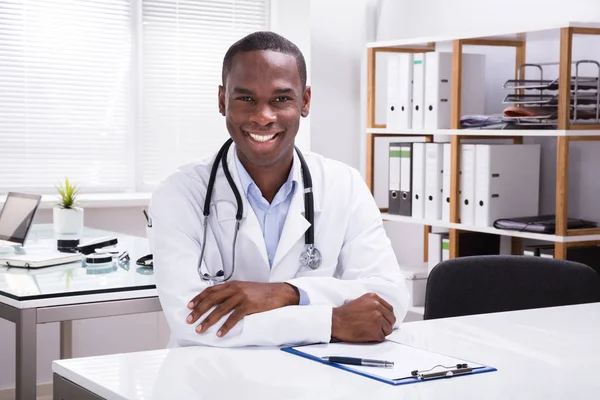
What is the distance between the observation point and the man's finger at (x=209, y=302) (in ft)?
5.64

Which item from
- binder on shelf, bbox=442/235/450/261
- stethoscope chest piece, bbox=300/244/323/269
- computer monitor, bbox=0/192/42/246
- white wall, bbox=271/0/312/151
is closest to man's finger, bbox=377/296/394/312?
stethoscope chest piece, bbox=300/244/323/269

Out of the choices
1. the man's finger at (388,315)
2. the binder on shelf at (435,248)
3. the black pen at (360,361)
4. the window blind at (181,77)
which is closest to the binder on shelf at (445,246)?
the binder on shelf at (435,248)

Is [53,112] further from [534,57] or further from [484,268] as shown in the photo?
[484,268]

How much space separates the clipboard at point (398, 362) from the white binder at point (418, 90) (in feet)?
6.89

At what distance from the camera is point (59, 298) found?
2271mm

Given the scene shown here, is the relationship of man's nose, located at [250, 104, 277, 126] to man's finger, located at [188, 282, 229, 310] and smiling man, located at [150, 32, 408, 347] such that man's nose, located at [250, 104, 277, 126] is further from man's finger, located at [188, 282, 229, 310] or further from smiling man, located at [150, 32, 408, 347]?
man's finger, located at [188, 282, 229, 310]

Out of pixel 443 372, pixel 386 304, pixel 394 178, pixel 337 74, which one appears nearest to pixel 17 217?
pixel 394 178

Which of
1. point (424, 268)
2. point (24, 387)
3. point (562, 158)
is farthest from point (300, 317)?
point (424, 268)

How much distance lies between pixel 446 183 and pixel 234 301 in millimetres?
1958

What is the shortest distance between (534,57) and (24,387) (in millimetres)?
2345

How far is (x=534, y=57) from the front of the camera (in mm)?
3576

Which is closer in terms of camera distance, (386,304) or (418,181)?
(386,304)

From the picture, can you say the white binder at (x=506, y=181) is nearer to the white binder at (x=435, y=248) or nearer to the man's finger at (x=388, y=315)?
the white binder at (x=435, y=248)

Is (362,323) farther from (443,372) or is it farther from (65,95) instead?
(65,95)
